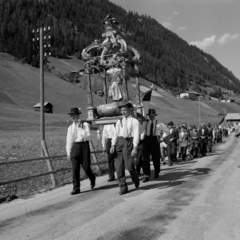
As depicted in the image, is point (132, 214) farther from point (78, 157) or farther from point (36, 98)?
point (36, 98)

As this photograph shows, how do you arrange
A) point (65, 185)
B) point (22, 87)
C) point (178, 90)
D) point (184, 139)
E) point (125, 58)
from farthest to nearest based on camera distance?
point (178, 90) < point (22, 87) < point (184, 139) < point (125, 58) < point (65, 185)

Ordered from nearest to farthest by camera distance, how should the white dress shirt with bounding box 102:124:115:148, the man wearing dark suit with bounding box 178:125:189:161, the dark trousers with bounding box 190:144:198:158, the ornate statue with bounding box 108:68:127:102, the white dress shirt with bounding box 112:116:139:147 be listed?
the white dress shirt with bounding box 112:116:139:147, the white dress shirt with bounding box 102:124:115:148, the ornate statue with bounding box 108:68:127:102, the man wearing dark suit with bounding box 178:125:189:161, the dark trousers with bounding box 190:144:198:158

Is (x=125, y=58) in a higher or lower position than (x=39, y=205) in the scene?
higher

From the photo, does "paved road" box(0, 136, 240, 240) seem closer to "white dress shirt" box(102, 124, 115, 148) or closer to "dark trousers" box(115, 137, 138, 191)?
"dark trousers" box(115, 137, 138, 191)

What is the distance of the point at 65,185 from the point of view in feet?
30.3

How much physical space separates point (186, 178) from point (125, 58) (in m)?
5.61

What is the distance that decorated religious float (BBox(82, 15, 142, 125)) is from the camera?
12.1 metres

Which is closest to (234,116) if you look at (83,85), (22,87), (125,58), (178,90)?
(83,85)

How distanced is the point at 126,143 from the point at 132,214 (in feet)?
7.65

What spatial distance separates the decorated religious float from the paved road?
13.8ft

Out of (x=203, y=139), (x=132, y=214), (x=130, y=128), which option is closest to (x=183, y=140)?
(x=203, y=139)

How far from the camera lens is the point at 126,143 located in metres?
7.55

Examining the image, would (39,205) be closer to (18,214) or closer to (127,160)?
(18,214)

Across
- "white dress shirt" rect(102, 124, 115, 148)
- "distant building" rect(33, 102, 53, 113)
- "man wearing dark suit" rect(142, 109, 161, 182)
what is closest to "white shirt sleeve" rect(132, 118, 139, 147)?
"man wearing dark suit" rect(142, 109, 161, 182)
